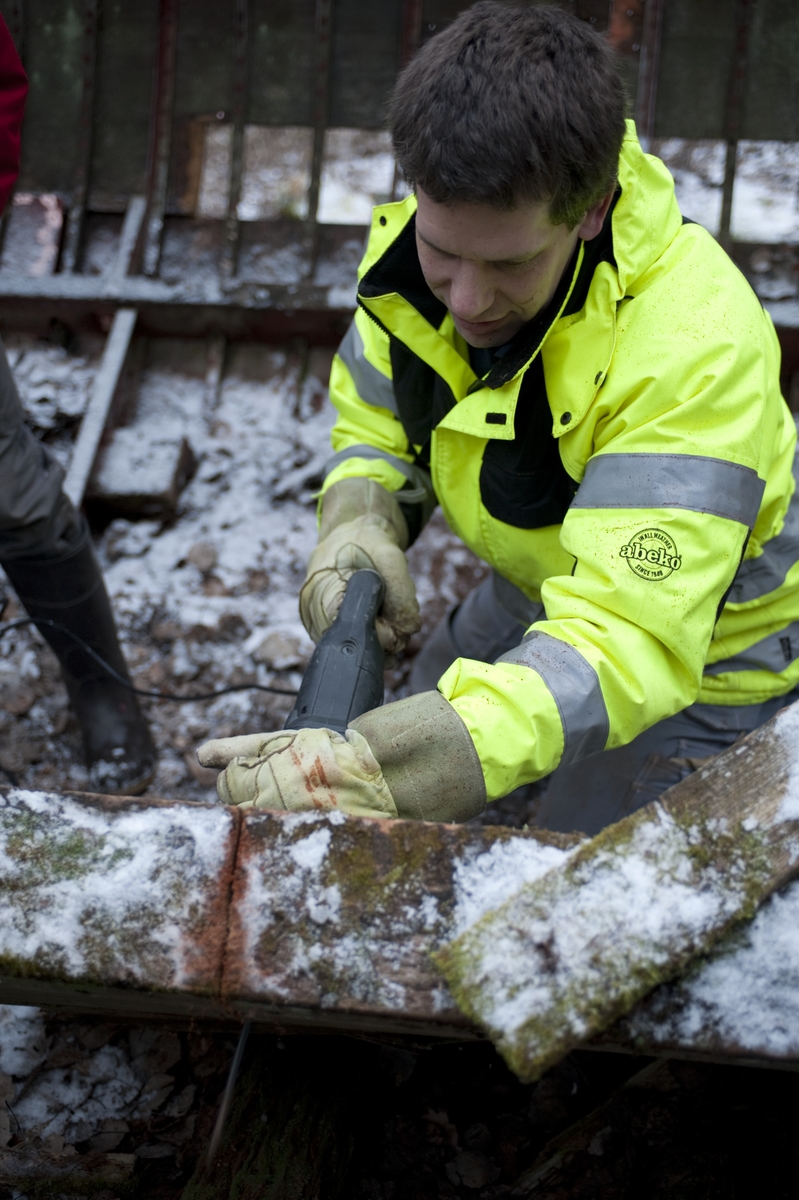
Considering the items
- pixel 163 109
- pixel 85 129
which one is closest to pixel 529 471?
pixel 163 109

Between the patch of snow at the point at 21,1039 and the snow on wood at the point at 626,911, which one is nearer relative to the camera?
the snow on wood at the point at 626,911

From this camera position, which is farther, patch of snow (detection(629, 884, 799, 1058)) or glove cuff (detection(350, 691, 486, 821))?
glove cuff (detection(350, 691, 486, 821))

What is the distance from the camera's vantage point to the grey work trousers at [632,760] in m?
2.08

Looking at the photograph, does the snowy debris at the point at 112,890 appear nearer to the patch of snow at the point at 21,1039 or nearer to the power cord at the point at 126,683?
the patch of snow at the point at 21,1039

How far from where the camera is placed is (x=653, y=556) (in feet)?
4.75

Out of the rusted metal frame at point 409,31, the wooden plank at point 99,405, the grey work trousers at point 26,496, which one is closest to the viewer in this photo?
the grey work trousers at point 26,496

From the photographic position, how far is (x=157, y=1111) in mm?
1801

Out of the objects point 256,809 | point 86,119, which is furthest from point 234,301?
point 256,809

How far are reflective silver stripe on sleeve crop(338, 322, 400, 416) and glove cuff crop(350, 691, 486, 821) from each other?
97 cm

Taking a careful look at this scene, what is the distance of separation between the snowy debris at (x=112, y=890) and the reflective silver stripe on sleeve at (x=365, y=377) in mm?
1243

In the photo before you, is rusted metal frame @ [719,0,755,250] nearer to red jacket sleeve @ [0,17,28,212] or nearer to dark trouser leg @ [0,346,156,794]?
red jacket sleeve @ [0,17,28,212]

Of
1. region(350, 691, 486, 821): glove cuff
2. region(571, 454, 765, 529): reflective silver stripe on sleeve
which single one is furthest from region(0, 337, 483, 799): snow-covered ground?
region(571, 454, 765, 529): reflective silver stripe on sleeve

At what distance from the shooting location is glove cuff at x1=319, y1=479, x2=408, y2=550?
2.17 meters

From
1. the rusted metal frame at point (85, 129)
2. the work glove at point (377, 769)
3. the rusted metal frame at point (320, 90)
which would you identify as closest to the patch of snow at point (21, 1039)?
the work glove at point (377, 769)
